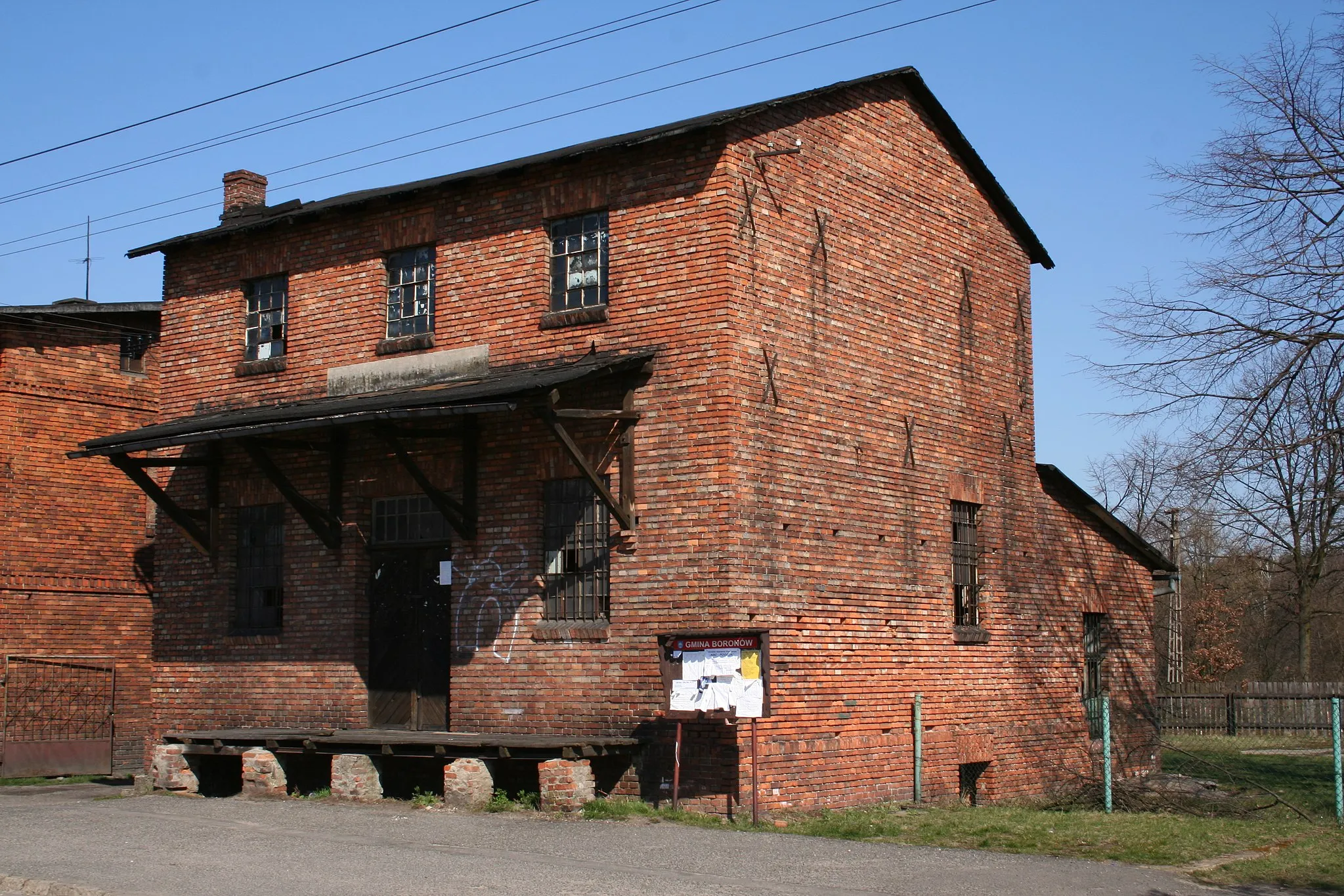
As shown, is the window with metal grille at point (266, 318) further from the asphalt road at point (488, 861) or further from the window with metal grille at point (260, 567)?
the asphalt road at point (488, 861)

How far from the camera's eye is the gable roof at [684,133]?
14578 mm

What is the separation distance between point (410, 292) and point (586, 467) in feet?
14.3

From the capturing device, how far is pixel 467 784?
45.1 ft

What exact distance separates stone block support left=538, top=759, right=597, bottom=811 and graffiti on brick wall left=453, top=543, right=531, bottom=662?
206 cm

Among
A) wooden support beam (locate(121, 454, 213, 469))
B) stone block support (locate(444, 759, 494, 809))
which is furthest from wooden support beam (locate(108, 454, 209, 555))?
stone block support (locate(444, 759, 494, 809))

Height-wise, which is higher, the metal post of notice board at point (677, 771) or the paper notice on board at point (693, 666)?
the paper notice on board at point (693, 666)

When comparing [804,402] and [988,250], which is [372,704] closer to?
[804,402]

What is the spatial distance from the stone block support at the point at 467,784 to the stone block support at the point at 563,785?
2.41 feet

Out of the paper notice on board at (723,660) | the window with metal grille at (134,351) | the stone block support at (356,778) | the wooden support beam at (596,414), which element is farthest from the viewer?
the window with metal grille at (134,351)

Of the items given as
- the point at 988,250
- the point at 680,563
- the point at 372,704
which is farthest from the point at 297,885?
the point at 988,250

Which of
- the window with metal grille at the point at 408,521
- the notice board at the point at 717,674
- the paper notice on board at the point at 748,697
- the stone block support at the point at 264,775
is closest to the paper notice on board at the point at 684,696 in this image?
the notice board at the point at 717,674

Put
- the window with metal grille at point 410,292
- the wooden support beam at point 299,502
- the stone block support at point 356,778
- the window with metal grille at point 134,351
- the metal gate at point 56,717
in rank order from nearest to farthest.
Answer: the stone block support at point 356,778
the wooden support beam at point 299,502
the window with metal grille at point 410,292
the metal gate at point 56,717
the window with metal grille at point 134,351

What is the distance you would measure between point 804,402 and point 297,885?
24.7 ft

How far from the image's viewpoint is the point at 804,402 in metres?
15.0
